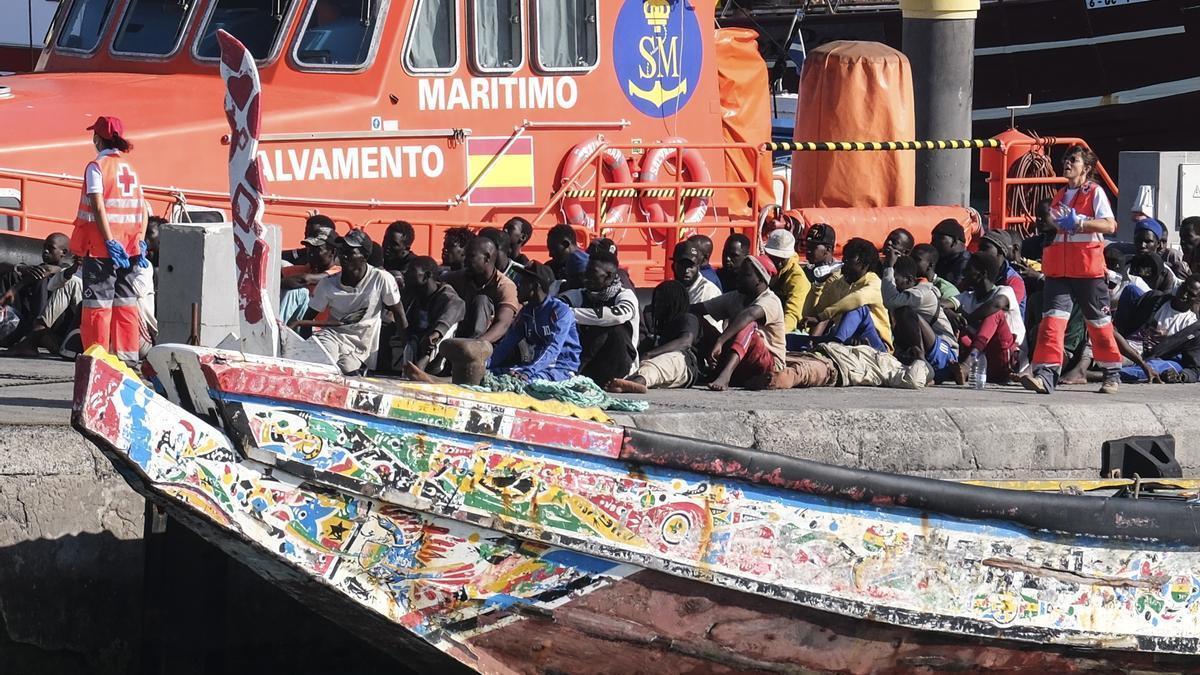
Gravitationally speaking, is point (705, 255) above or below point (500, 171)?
below

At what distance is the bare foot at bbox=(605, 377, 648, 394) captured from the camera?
8.70 metres

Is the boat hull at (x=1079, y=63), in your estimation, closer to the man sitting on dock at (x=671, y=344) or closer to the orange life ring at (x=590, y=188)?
the orange life ring at (x=590, y=188)

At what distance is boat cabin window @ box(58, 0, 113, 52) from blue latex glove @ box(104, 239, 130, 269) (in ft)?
11.4

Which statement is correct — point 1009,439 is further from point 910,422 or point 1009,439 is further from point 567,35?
point 567,35

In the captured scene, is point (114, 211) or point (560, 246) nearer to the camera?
point (114, 211)

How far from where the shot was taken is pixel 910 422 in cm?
831

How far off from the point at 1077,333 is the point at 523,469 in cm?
541

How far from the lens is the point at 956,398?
30.1 feet

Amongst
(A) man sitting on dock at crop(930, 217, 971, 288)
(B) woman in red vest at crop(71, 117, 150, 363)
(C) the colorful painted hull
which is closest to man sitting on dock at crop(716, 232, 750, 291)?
(A) man sitting on dock at crop(930, 217, 971, 288)

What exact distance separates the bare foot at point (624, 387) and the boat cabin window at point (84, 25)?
4680mm

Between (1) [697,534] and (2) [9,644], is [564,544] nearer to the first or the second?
(1) [697,534]

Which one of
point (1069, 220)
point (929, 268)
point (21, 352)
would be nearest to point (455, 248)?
point (21, 352)

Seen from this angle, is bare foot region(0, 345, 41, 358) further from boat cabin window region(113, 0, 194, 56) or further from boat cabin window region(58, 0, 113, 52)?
boat cabin window region(58, 0, 113, 52)

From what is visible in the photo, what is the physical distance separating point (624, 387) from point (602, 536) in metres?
2.55
